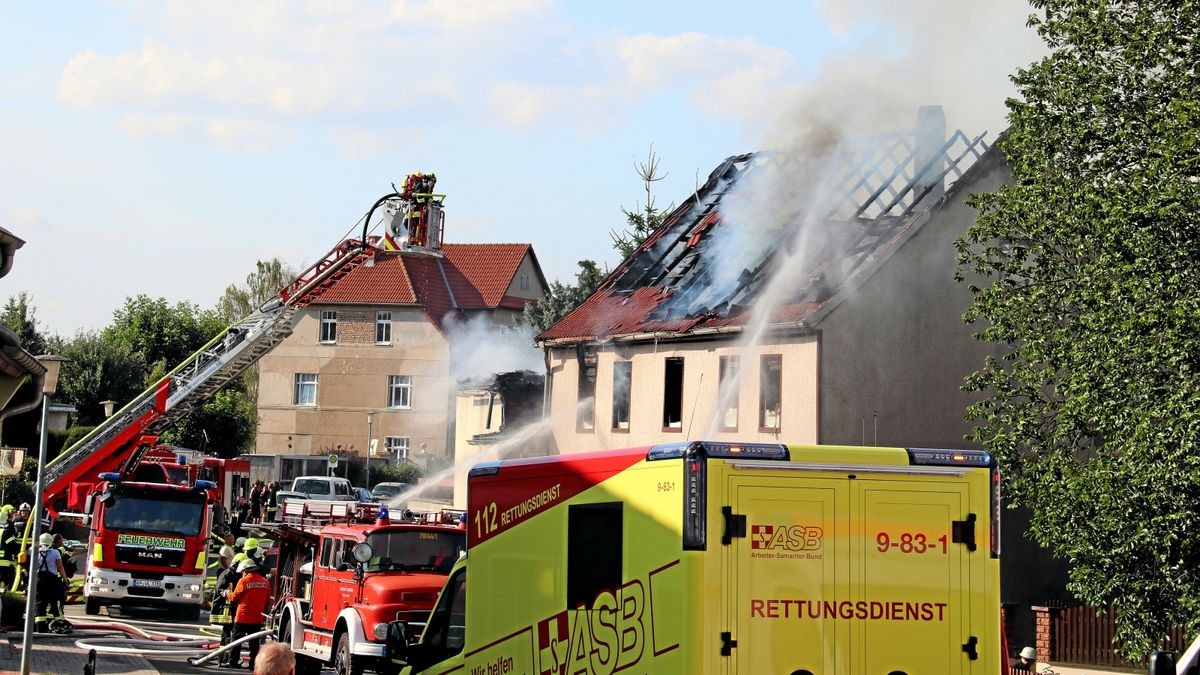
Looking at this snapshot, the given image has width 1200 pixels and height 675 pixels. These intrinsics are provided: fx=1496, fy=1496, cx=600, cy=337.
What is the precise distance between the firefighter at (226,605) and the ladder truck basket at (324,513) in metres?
0.88

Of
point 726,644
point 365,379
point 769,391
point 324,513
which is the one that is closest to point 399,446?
point 365,379

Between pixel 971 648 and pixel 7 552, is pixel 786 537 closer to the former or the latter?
pixel 971 648

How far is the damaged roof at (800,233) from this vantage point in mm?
28672

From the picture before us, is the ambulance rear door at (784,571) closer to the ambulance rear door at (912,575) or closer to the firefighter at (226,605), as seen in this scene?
the ambulance rear door at (912,575)

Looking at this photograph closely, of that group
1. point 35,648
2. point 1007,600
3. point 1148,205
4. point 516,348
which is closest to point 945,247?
point 1007,600

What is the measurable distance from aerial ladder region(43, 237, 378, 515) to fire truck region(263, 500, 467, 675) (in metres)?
15.1

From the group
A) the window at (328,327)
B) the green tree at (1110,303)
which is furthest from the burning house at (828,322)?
the window at (328,327)

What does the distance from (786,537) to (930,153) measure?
2201cm

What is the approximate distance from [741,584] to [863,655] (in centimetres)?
92

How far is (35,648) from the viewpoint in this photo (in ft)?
65.9

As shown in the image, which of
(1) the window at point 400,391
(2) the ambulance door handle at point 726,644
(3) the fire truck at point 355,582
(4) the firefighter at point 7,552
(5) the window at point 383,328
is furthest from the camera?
(5) the window at point 383,328

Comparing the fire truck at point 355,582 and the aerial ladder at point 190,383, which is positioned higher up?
the aerial ladder at point 190,383

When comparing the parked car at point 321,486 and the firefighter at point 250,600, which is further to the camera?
the parked car at point 321,486

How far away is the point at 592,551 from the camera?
947 cm
